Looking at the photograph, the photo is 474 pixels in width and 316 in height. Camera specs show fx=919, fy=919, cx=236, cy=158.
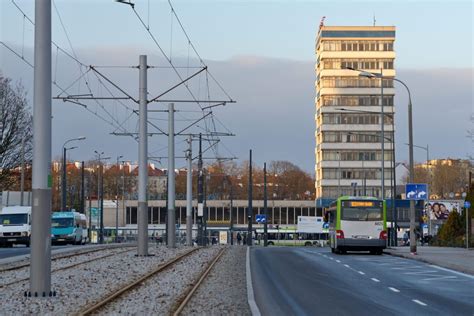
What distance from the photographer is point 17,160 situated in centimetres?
6725

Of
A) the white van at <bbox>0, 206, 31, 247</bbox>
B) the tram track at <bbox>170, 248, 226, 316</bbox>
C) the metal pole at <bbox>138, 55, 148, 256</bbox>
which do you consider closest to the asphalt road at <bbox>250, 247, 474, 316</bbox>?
the tram track at <bbox>170, 248, 226, 316</bbox>

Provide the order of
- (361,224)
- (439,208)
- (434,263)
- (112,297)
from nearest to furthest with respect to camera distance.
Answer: (112,297) → (434,263) → (361,224) → (439,208)

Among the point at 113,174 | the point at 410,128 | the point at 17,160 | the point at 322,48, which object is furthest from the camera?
the point at 113,174

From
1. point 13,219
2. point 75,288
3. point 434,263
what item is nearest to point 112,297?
point 75,288

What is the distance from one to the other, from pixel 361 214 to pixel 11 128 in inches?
1215

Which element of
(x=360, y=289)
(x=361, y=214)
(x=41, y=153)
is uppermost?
(x=41, y=153)

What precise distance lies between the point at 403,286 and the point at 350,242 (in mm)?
20858

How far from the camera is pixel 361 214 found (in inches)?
1778

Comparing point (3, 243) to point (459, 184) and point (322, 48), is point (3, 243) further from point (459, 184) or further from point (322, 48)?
point (459, 184)

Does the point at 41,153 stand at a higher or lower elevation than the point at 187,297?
higher

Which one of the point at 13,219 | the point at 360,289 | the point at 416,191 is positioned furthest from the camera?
the point at 13,219

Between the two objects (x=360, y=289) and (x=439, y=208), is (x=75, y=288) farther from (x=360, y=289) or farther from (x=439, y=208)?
(x=439, y=208)

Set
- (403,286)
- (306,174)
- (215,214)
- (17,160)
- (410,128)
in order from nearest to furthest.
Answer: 1. (403,286)
2. (410,128)
3. (17,160)
4. (215,214)
5. (306,174)

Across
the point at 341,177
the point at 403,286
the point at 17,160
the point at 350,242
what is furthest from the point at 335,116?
the point at 403,286
